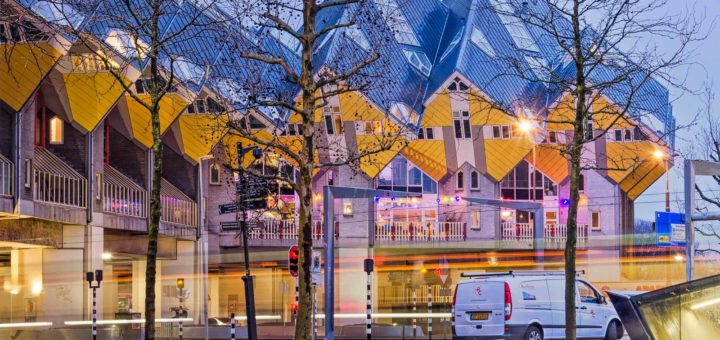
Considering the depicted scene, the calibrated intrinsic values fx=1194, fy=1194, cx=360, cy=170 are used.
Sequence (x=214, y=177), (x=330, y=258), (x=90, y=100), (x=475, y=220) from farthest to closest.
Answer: (x=475, y=220), (x=214, y=177), (x=90, y=100), (x=330, y=258)

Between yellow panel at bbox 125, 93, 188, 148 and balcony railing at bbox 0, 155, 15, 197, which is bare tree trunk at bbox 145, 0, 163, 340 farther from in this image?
yellow panel at bbox 125, 93, 188, 148

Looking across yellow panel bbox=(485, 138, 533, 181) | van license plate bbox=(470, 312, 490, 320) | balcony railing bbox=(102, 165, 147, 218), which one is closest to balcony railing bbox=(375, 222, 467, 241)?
yellow panel bbox=(485, 138, 533, 181)

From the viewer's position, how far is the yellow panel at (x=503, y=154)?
59750 millimetres

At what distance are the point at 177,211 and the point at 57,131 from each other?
9579 millimetres

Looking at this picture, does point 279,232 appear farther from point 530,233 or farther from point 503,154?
point 530,233

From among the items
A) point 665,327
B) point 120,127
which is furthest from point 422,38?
point 665,327

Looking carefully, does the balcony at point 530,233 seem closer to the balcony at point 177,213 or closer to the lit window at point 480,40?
the lit window at point 480,40

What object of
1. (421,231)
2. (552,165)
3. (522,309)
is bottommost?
(522,309)

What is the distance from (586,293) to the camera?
91.6ft

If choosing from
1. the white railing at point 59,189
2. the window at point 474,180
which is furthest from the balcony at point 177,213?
the window at point 474,180

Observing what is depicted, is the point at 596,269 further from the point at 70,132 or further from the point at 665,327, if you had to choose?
the point at 665,327

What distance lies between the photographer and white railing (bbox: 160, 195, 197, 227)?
50062mm

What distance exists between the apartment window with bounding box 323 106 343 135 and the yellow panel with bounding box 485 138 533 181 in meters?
7.89

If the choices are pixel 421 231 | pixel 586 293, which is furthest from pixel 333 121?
pixel 586 293
